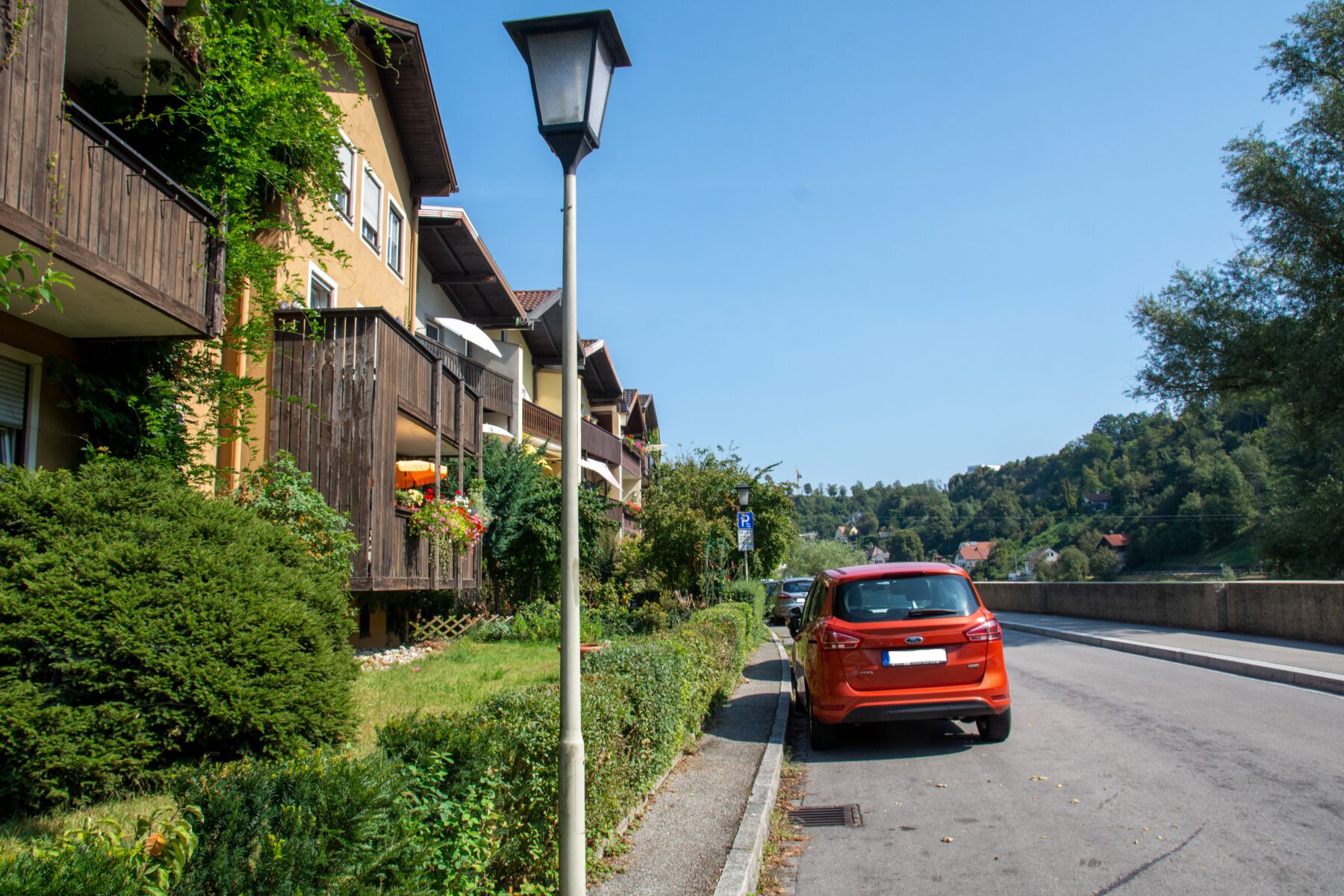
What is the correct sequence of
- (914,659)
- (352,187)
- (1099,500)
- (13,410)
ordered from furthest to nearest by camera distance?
Result: (1099,500) → (352,187) → (914,659) → (13,410)

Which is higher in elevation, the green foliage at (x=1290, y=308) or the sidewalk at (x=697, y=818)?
the green foliage at (x=1290, y=308)

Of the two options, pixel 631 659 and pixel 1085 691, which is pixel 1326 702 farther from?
pixel 631 659

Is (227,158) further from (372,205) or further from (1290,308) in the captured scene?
(1290,308)

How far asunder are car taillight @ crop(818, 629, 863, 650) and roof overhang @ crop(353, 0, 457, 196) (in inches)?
454

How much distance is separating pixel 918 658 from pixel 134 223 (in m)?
7.70

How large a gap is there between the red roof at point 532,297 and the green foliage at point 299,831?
1111 inches

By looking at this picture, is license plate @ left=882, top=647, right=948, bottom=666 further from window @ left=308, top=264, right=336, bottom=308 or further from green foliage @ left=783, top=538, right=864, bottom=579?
green foliage @ left=783, top=538, right=864, bottom=579

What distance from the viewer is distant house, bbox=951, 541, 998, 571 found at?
121 metres

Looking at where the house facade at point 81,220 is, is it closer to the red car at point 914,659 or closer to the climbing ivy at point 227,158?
the climbing ivy at point 227,158

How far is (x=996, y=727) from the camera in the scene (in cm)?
938

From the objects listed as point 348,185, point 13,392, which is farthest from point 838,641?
point 348,185

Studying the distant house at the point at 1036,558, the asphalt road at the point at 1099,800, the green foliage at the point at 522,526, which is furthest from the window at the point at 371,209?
the distant house at the point at 1036,558

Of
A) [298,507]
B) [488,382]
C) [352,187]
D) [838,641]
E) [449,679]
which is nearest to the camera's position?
[838,641]

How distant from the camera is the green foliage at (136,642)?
5203mm
